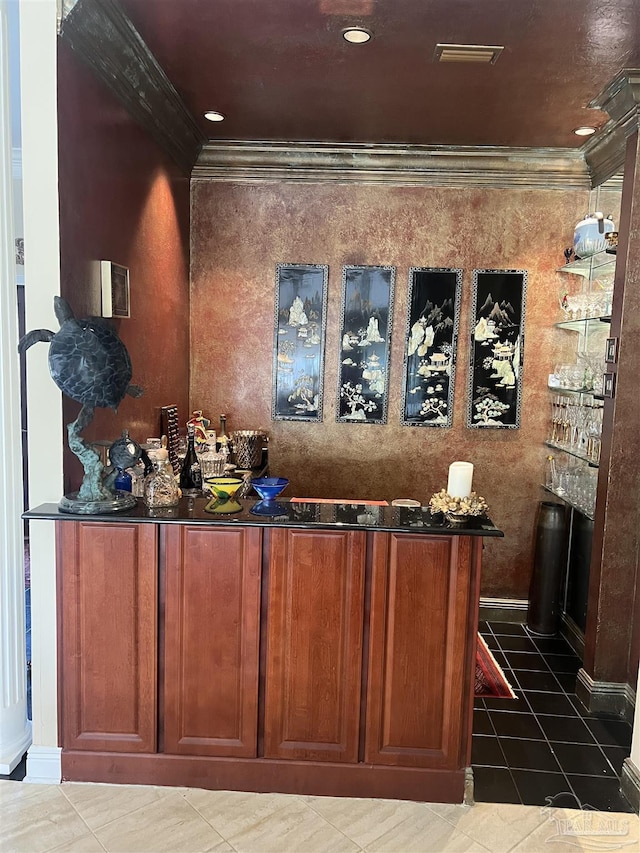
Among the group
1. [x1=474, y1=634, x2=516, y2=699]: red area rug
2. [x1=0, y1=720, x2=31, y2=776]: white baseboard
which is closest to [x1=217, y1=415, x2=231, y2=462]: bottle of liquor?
[x1=0, y1=720, x2=31, y2=776]: white baseboard

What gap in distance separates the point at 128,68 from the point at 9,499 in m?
1.94

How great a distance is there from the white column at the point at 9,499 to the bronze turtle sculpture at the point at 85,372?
0.34 m

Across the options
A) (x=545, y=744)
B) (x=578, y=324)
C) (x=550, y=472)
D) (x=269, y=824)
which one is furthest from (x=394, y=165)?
(x=269, y=824)

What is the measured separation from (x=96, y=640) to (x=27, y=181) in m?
1.74

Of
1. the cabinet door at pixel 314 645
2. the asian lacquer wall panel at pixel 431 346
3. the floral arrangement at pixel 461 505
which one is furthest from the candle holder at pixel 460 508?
the asian lacquer wall panel at pixel 431 346

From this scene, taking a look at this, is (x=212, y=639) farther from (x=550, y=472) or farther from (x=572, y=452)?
(x=550, y=472)

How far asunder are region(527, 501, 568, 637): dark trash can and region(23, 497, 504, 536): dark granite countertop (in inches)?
71.1

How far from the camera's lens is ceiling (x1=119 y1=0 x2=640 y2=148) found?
2.45m

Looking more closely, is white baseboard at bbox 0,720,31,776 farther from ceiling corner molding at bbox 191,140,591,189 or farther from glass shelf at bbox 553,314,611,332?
glass shelf at bbox 553,314,611,332

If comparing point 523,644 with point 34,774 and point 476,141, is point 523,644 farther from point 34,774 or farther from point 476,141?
point 476,141

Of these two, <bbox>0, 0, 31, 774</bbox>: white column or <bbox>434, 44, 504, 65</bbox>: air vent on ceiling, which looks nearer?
<bbox>0, 0, 31, 774</bbox>: white column

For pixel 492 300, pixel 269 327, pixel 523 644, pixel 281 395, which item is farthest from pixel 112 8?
pixel 523 644

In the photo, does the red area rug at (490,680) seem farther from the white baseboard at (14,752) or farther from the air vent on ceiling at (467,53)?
the air vent on ceiling at (467,53)

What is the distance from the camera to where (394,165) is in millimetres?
4078
